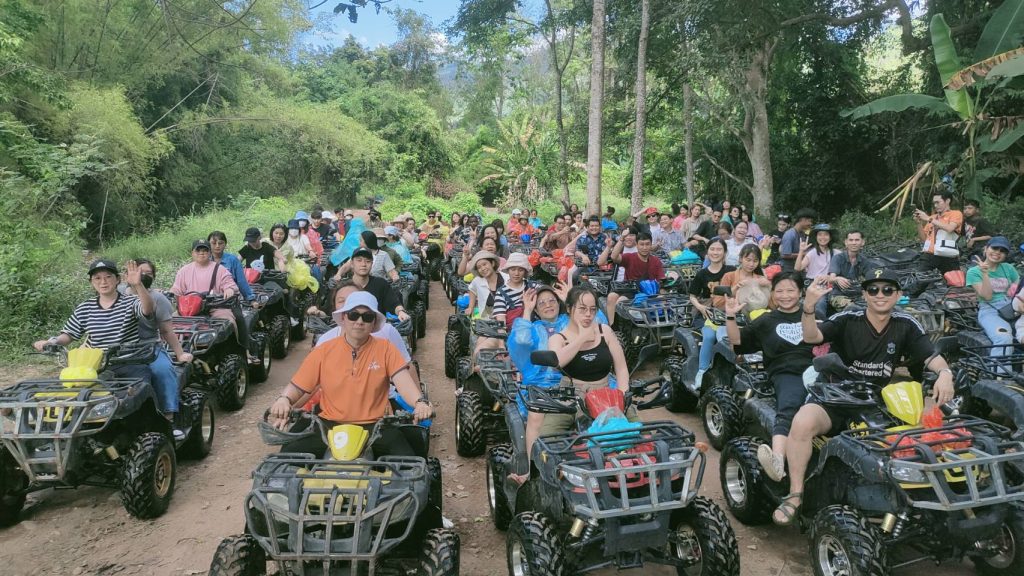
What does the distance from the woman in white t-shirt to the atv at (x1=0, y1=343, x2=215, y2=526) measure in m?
7.32

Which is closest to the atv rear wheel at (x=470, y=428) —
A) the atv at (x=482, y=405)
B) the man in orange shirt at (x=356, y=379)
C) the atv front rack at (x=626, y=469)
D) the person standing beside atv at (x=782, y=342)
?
the atv at (x=482, y=405)

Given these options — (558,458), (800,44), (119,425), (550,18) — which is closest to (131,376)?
(119,425)

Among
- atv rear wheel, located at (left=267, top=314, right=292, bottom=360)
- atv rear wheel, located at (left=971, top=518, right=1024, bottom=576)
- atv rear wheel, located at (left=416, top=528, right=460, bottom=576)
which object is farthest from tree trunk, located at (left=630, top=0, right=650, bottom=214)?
atv rear wheel, located at (left=416, top=528, right=460, bottom=576)

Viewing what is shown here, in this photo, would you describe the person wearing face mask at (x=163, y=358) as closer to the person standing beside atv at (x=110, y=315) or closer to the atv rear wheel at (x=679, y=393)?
the person standing beside atv at (x=110, y=315)

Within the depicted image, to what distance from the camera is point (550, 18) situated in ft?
90.9

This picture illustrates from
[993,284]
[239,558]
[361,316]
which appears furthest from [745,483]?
[993,284]

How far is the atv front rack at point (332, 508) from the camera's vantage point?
3.60 m

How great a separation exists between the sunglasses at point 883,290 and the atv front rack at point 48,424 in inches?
210

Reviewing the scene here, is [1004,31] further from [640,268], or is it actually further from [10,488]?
[10,488]

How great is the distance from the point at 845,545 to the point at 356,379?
294 centimetres

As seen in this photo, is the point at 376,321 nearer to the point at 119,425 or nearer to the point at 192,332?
the point at 119,425

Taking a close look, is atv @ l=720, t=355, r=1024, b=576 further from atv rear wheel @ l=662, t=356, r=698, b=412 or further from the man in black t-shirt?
the man in black t-shirt

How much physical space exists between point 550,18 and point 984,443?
26.1 m

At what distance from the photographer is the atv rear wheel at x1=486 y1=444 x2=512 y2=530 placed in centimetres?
528
